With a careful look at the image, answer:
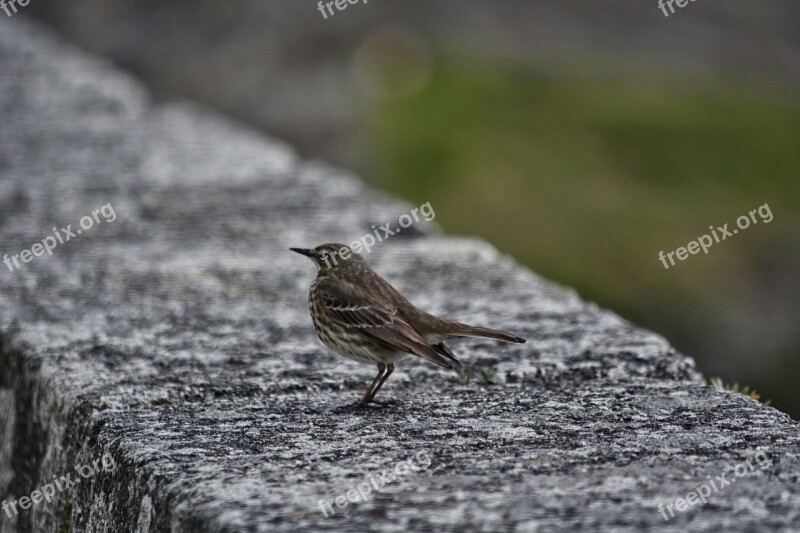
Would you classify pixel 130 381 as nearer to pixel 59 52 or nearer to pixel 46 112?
pixel 46 112

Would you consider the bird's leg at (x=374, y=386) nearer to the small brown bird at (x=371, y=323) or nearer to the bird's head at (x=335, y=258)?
the small brown bird at (x=371, y=323)

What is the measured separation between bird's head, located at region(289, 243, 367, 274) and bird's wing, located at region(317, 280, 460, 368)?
0.09 meters

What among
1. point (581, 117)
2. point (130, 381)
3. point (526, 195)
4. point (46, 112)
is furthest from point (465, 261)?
point (581, 117)

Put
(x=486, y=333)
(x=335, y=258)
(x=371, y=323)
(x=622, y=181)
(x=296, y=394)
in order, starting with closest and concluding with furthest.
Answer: (x=296, y=394) → (x=486, y=333) → (x=371, y=323) → (x=335, y=258) → (x=622, y=181)

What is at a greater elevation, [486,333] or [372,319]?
[372,319]

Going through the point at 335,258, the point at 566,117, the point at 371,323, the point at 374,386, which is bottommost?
the point at 374,386

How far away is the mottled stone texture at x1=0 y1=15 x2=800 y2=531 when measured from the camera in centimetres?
228

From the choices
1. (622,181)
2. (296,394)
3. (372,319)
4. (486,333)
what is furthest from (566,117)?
(296,394)

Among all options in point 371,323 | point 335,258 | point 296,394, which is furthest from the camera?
point 335,258

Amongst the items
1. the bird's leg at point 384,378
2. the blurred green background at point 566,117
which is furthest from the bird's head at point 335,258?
the blurred green background at point 566,117

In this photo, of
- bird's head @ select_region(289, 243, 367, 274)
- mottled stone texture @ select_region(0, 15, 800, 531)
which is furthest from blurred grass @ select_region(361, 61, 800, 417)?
bird's head @ select_region(289, 243, 367, 274)

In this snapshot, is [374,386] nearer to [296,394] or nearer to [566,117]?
[296,394]

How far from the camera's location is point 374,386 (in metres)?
3.20

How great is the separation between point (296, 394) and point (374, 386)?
219 mm
